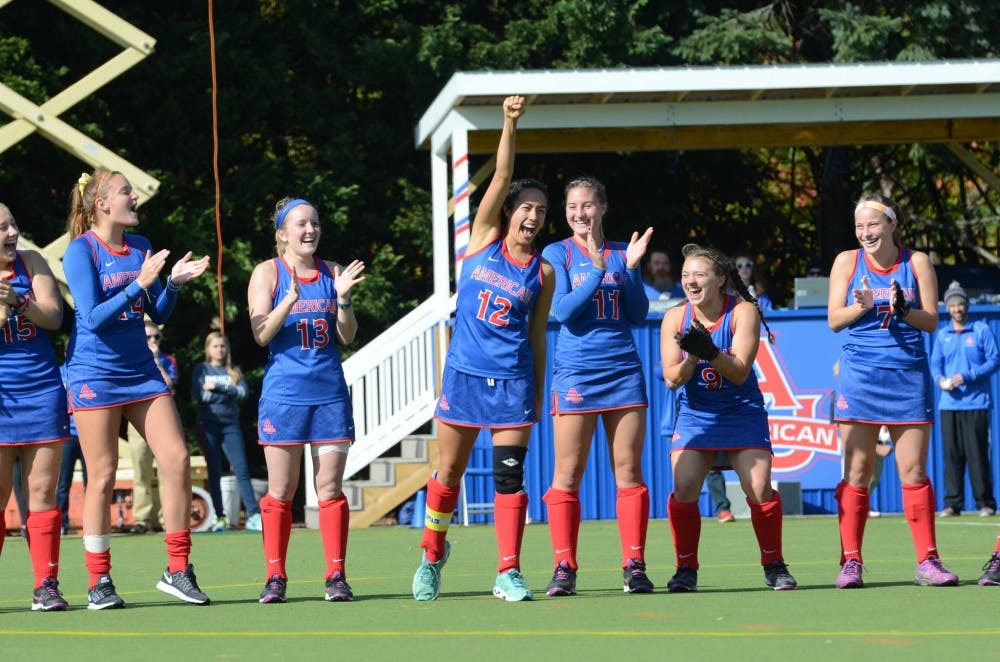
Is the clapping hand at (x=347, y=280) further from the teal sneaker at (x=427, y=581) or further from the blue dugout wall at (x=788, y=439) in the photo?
the blue dugout wall at (x=788, y=439)

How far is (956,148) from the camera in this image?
20.2m

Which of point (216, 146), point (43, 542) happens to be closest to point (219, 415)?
point (216, 146)

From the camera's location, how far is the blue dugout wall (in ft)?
55.7

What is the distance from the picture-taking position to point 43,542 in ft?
27.9

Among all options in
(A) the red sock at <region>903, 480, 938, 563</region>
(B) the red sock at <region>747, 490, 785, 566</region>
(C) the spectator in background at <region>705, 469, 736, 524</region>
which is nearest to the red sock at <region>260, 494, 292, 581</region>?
(B) the red sock at <region>747, 490, 785, 566</region>

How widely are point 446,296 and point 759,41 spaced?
6.07 m

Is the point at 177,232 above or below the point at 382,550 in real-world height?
above

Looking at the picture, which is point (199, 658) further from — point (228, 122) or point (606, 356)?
point (228, 122)

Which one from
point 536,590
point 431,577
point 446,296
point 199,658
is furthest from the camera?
point 446,296

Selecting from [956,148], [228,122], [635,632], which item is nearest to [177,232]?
[228,122]

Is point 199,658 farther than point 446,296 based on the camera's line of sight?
No

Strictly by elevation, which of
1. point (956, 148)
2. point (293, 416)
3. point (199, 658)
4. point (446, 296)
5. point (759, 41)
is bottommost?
point (199, 658)

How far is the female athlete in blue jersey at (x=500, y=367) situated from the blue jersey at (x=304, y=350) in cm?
60

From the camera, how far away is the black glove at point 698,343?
837cm
